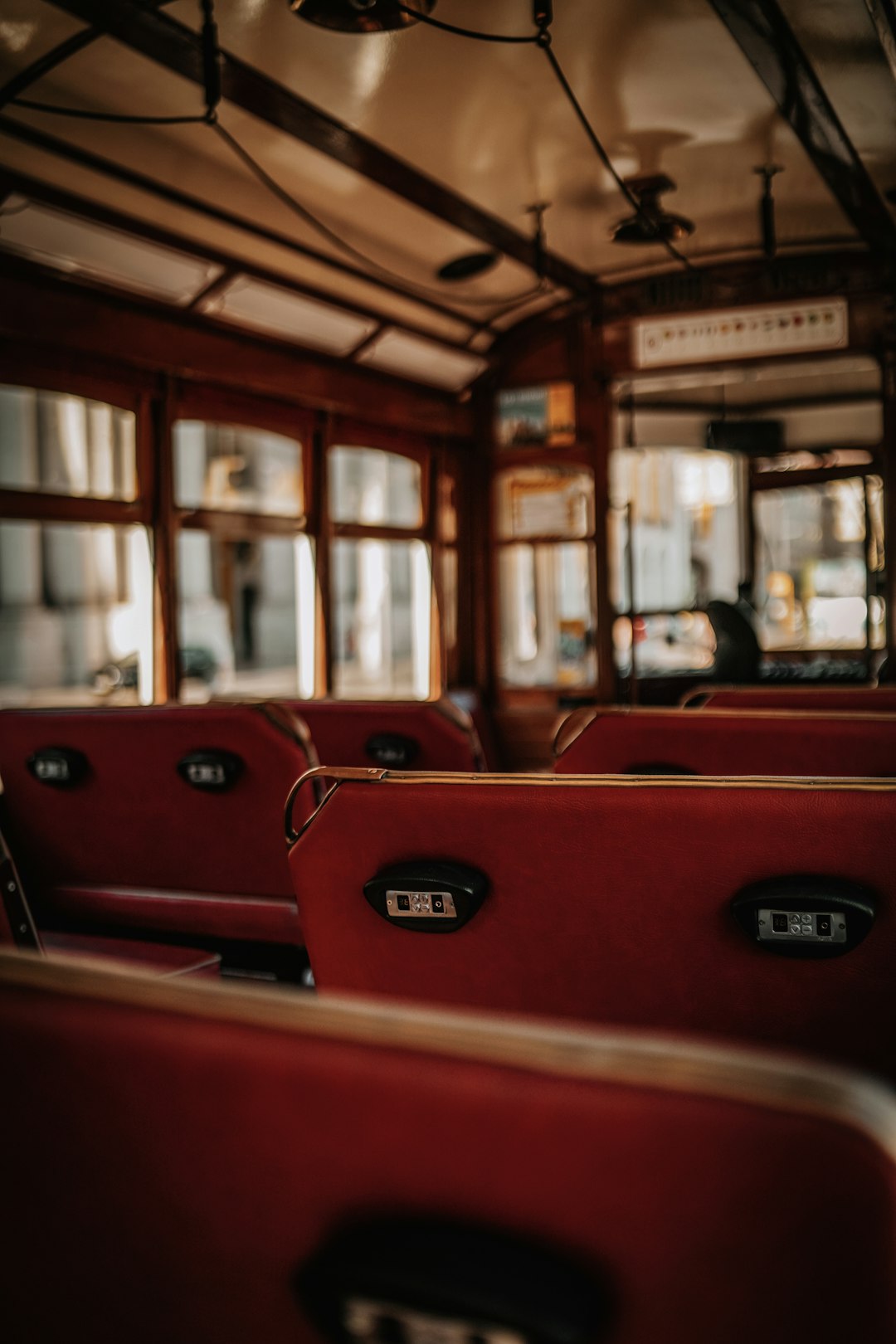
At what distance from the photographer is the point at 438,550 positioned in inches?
253

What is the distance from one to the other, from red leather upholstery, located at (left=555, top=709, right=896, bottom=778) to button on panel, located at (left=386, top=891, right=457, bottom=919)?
2.07ft

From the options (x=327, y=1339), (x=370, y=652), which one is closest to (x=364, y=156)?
(x=327, y=1339)

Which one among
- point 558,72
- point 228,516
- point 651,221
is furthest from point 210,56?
point 651,221

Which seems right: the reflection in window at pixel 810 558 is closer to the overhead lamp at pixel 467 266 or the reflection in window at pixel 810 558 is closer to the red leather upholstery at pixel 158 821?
the overhead lamp at pixel 467 266

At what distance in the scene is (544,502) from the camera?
6.32m

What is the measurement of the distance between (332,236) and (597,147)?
45.8 inches

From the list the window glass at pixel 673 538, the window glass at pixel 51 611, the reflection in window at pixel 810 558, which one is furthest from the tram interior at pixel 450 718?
the window glass at pixel 51 611

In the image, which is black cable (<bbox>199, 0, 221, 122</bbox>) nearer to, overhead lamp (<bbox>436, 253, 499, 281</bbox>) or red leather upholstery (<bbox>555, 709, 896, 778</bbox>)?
Result: red leather upholstery (<bbox>555, 709, 896, 778</bbox>)

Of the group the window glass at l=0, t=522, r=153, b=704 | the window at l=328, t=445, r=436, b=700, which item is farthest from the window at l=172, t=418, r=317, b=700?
the window glass at l=0, t=522, r=153, b=704

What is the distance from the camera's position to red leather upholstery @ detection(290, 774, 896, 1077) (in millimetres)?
1167

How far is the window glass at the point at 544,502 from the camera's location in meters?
6.18

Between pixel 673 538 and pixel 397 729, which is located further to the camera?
pixel 673 538

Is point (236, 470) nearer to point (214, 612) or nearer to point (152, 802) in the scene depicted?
point (214, 612)

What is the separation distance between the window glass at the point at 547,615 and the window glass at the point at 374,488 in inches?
25.7
